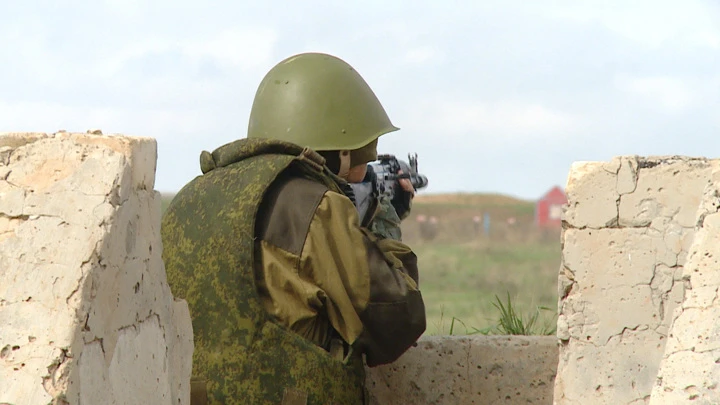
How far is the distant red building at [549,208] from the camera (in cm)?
2975

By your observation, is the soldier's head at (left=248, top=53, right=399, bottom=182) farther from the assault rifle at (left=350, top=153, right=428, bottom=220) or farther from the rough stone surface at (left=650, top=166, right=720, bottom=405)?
the rough stone surface at (left=650, top=166, right=720, bottom=405)

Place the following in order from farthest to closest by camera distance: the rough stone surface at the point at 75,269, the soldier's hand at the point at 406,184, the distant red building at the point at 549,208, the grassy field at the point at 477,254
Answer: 1. the distant red building at the point at 549,208
2. the grassy field at the point at 477,254
3. the soldier's hand at the point at 406,184
4. the rough stone surface at the point at 75,269

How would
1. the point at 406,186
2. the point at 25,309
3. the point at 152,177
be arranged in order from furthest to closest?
the point at 406,186 < the point at 152,177 < the point at 25,309

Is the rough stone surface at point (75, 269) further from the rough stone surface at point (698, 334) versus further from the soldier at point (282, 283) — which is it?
the rough stone surface at point (698, 334)

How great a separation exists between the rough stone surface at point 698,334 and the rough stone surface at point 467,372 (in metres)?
2.02

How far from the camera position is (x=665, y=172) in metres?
3.86

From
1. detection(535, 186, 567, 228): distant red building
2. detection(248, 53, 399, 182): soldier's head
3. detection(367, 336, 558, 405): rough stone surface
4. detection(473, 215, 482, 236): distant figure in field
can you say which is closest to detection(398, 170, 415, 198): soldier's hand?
detection(248, 53, 399, 182): soldier's head

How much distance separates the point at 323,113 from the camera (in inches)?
179

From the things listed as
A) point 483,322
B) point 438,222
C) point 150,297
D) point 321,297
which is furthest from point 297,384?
point 438,222

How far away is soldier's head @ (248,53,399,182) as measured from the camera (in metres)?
4.55

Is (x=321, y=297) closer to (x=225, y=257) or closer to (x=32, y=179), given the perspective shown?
(x=225, y=257)

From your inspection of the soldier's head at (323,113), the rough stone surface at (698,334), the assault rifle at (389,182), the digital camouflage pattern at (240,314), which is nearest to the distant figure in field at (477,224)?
the assault rifle at (389,182)

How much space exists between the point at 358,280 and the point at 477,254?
2210 cm

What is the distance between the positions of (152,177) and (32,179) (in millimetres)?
352
